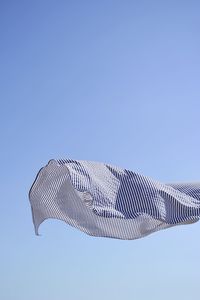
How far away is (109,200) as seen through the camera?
11.3ft

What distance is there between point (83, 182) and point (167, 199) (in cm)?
60

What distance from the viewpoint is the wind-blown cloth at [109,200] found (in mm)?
3449

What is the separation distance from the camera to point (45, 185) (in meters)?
3.80

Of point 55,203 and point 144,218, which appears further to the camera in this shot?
point 55,203

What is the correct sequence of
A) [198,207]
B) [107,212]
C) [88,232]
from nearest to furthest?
[107,212]
[198,207]
[88,232]

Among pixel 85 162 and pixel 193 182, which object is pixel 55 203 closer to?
pixel 85 162

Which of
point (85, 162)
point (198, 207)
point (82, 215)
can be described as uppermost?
point (85, 162)

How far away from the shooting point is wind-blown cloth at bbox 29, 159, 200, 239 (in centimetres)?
345

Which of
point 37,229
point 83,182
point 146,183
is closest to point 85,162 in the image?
point 83,182

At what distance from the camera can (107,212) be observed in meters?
3.35

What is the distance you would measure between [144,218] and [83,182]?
470mm

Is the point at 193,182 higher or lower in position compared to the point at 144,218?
higher

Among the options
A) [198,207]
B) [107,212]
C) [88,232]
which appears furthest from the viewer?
[88,232]

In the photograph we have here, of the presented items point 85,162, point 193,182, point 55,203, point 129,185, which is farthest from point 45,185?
point 193,182
